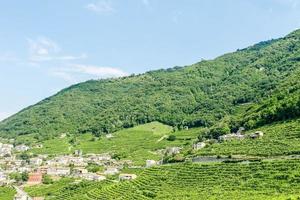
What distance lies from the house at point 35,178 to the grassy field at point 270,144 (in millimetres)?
50263

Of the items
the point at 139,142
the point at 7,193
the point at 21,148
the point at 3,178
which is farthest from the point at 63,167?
the point at 21,148

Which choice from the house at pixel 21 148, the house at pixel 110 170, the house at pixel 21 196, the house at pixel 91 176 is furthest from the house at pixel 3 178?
the house at pixel 21 148

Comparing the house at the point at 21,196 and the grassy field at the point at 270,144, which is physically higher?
the grassy field at the point at 270,144

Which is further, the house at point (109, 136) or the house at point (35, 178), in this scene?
the house at point (109, 136)

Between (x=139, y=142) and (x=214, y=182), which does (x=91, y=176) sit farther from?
(x=214, y=182)

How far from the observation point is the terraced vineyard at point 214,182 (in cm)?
5568

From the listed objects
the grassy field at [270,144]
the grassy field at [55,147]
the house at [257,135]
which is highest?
the grassy field at [55,147]

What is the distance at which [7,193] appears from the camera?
10494 cm

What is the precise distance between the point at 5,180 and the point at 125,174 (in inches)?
1757

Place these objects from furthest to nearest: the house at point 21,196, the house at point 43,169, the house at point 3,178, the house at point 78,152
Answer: the house at point 78,152 → the house at point 43,169 → the house at point 3,178 → the house at point 21,196

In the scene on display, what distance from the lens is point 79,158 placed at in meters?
143

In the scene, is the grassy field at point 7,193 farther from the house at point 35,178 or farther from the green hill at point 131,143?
the green hill at point 131,143

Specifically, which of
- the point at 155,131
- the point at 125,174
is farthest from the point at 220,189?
the point at 155,131

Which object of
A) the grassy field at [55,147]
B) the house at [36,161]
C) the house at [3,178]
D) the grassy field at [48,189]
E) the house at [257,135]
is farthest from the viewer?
the grassy field at [55,147]
